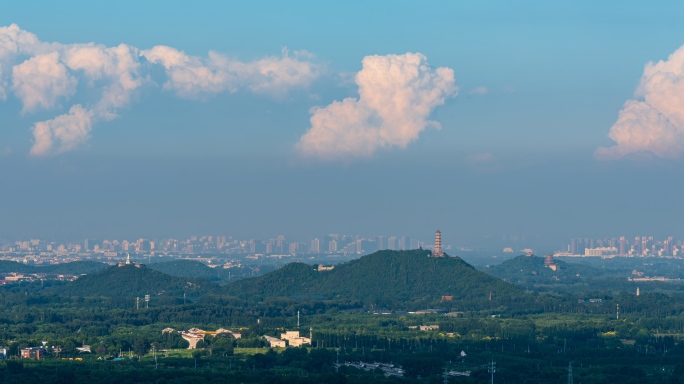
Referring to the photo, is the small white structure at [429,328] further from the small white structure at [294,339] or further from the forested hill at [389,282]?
the forested hill at [389,282]

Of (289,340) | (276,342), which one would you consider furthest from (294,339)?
(276,342)

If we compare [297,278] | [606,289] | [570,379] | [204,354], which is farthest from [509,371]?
[606,289]

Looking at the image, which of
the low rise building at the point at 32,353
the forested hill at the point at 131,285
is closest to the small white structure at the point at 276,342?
the low rise building at the point at 32,353

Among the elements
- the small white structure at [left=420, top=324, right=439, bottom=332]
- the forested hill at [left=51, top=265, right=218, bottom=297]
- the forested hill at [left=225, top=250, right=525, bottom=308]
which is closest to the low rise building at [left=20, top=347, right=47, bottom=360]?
the small white structure at [left=420, top=324, right=439, bottom=332]

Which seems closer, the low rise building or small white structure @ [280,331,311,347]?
the low rise building

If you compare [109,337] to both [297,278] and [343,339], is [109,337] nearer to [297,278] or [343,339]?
[343,339]

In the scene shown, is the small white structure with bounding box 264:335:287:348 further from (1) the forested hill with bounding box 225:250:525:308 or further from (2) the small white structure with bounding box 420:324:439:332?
(1) the forested hill with bounding box 225:250:525:308
